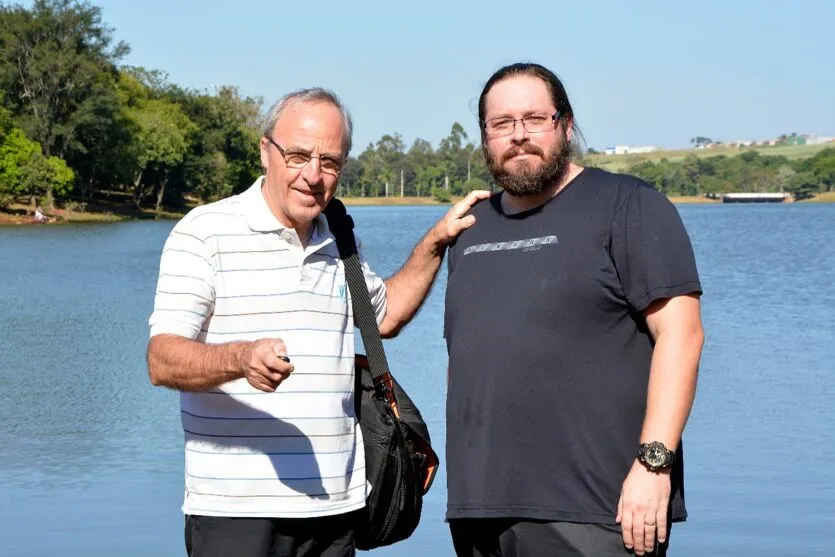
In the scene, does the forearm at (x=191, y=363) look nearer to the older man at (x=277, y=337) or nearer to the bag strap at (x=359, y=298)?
the older man at (x=277, y=337)

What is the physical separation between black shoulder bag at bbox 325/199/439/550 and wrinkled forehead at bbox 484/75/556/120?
57 centimetres

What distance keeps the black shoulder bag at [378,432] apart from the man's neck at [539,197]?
1.60ft

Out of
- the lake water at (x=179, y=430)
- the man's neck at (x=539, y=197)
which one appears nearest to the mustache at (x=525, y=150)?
the man's neck at (x=539, y=197)

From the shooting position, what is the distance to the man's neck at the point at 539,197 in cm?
370

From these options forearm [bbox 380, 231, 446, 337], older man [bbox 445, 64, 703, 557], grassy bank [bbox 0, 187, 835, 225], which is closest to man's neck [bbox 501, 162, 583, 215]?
older man [bbox 445, 64, 703, 557]

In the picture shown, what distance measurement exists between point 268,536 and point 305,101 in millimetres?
1218

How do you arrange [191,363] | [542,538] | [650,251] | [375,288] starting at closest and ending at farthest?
[191,363] → [650,251] → [542,538] → [375,288]

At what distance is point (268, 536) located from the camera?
3.56 meters

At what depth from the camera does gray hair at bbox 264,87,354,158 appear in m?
3.68

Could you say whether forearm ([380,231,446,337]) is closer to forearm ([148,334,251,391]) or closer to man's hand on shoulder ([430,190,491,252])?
man's hand on shoulder ([430,190,491,252])

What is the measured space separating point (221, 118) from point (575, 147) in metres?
97.9

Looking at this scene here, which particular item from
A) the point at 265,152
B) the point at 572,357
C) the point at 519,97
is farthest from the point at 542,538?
the point at 265,152

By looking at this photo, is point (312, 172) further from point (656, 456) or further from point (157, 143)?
point (157, 143)

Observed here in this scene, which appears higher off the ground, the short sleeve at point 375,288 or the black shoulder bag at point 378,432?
the short sleeve at point 375,288
